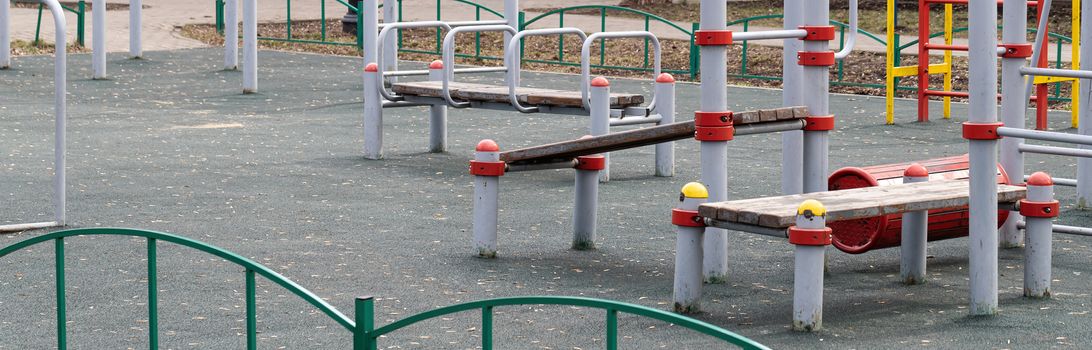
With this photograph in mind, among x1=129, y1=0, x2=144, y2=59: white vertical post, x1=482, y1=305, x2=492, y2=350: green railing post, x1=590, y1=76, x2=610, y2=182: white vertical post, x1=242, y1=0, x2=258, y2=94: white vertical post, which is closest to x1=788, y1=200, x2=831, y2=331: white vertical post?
x1=482, y1=305, x2=492, y2=350: green railing post

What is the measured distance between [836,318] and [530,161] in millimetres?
2216

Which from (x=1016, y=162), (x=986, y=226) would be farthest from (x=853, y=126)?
(x=986, y=226)

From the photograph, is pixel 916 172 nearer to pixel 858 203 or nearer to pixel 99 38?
pixel 858 203

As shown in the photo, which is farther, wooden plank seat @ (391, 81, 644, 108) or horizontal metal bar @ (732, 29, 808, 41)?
wooden plank seat @ (391, 81, 644, 108)

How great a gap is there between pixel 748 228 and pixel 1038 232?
51.8 inches

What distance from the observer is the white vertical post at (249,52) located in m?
16.9

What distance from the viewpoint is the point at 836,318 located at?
6.52 meters

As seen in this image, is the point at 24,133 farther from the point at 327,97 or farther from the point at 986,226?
the point at 986,226

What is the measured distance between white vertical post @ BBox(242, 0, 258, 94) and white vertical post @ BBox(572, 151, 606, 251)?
9265 mm

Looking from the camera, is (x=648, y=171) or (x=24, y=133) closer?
(x=648, y=171)

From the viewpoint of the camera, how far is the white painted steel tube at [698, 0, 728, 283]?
276 inches

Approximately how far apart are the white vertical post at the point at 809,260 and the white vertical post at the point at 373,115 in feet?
20.0

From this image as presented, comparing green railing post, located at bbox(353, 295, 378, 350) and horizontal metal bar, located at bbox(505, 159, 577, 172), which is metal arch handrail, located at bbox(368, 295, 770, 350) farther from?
horizontal metal bar, located at bbox(505, 159, 577, 172)

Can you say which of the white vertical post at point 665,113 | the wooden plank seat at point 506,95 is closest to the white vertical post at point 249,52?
the wooden plank seat at point 506,95
